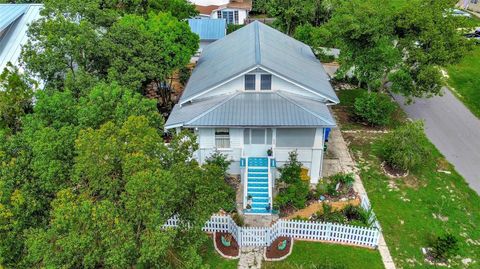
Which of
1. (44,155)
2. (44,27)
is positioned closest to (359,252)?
(44,155)

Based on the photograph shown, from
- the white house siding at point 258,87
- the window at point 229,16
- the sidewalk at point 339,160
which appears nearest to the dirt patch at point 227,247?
the sidewalk at point 339,160

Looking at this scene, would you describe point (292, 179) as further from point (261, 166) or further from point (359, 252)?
point (359, 252)

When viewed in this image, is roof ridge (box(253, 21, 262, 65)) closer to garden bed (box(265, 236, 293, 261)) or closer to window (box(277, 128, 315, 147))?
window (box(277, 128, 315, 147))

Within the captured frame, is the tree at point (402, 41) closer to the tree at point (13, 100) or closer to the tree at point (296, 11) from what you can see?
the tree at point (296, 11)

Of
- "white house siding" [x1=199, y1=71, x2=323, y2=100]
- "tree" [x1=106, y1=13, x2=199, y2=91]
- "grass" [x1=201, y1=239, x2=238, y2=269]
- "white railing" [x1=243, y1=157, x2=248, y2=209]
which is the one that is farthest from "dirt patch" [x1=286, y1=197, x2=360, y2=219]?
"tree" [x1=106, y1=13, x2=199, y2=91]

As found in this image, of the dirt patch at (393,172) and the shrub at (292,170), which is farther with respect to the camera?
the dirt patch at (393,172)

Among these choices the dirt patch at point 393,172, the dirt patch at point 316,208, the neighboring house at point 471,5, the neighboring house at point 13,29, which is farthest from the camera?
the neighboring house at point 471,5

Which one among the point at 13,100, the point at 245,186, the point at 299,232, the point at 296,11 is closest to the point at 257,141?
the point at 245,186
